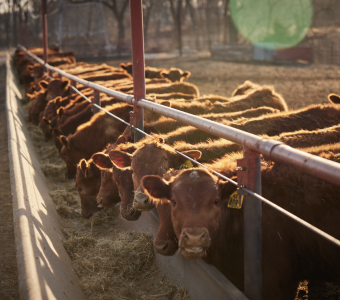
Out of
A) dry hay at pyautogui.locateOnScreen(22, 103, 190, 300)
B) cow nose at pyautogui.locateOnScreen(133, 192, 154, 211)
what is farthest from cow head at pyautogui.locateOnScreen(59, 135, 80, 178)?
cow nose at pyautogui.locateOnScreen(133, 192, 154, 211)

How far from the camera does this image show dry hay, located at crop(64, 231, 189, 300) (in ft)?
10.9

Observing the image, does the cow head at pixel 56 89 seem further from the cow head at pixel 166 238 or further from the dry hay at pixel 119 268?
the cow head at pixel 166 238

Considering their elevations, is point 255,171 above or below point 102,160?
above

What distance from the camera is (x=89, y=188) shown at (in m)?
5.27

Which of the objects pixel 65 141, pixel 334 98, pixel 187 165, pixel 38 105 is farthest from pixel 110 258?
pixel 38 105

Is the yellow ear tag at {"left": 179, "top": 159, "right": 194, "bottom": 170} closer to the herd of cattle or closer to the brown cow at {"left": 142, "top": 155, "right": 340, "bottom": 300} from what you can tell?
the herd of cattle

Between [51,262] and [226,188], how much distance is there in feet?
5.03

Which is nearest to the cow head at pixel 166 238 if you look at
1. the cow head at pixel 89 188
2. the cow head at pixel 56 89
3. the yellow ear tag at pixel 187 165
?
the yellow ear tag at pixel 187 165

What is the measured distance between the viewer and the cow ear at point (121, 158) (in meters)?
3.70

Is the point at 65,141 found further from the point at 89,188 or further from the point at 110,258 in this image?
the point at 110,258

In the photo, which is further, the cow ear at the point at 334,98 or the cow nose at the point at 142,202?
the cow ear at the point at 334,98

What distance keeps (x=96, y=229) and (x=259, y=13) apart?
149 ft

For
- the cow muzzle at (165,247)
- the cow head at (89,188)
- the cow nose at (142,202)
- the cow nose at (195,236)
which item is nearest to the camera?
the cow nose at (195,236)

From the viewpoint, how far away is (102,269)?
3768mm
